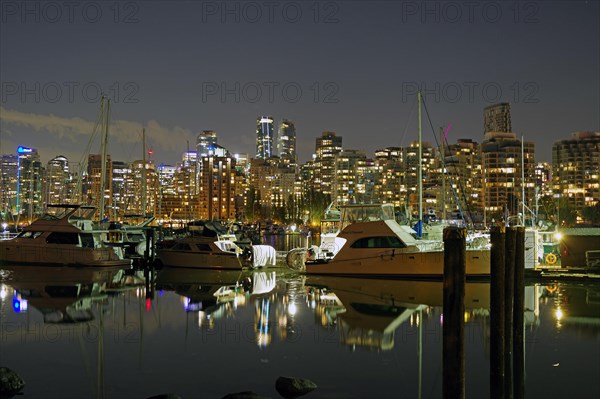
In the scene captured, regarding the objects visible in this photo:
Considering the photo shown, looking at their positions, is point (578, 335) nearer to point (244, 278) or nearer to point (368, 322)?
point (368, 322)

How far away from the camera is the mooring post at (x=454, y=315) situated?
434 inches

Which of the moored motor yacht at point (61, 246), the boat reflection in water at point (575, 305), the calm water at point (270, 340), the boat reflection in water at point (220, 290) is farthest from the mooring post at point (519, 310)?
the moored motor yacht at point (61, 246)

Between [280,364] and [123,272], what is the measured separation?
84.6ft

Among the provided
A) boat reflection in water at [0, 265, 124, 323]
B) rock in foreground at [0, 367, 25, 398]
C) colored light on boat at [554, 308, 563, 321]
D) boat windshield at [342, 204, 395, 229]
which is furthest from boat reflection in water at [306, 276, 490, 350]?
boat reflection in water at [0, 265, 124, 323]

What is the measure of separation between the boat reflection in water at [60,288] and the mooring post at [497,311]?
45.5 ft

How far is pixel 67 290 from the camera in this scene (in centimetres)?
2783

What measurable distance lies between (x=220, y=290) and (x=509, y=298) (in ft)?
57.9

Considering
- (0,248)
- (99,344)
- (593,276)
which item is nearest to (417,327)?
(99,344)

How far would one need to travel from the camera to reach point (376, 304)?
78.6 feet

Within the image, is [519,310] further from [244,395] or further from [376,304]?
[376,304]

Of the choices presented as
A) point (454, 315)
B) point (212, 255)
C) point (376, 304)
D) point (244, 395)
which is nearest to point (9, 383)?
point (244, 395)

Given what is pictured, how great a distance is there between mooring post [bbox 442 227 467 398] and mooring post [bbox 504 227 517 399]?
2486mm

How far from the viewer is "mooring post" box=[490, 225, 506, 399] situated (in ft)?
41.9

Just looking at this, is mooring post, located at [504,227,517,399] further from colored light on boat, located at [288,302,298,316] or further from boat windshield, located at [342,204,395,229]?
boat windshield, located at [342,204,395,229]
